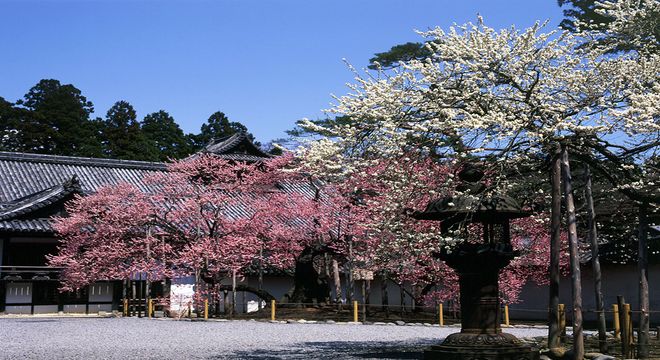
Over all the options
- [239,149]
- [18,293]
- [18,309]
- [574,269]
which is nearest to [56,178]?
[18,293]

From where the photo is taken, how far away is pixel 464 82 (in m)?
11.5

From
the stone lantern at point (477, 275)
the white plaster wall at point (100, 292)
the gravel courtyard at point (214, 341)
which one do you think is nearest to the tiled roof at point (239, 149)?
the white plaster wall at point (100, 292)

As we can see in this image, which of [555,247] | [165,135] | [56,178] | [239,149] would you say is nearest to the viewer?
[555,247]

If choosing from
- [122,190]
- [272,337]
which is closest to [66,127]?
[122,190]

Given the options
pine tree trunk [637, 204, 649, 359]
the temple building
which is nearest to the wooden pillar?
pine tree trunk [637, 204, 649, 359]

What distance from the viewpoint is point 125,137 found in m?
59.9

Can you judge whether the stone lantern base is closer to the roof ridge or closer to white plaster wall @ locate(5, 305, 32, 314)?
white plaster wall @ locate(5, 305, 32, 314)

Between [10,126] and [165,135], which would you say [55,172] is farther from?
[165,135]

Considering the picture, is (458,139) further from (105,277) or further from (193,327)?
(105,277)

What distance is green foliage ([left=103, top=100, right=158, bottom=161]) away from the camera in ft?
189

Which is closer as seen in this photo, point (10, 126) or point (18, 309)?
point (18, 309)

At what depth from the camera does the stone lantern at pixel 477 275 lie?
10.9 m

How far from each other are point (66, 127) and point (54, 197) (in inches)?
1280

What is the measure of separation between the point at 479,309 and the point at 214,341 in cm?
684
